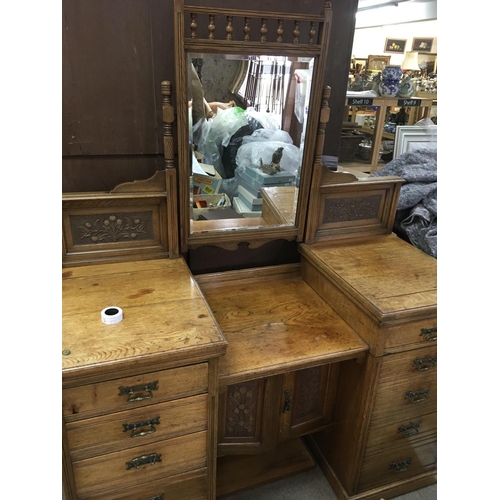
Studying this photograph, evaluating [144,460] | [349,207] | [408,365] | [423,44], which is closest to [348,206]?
[349,207]

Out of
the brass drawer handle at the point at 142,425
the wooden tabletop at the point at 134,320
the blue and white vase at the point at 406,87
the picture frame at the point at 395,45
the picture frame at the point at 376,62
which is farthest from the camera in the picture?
the picture frame at the point at 395,45

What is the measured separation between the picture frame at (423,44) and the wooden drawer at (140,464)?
4264 mm

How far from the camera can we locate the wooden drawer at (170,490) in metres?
1.09

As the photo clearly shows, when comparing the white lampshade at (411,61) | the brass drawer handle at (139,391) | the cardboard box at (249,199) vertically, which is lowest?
the brass drawer handle at (139,391)

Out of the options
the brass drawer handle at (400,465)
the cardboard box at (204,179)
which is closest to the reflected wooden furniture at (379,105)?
the cardboard box at (204,179)

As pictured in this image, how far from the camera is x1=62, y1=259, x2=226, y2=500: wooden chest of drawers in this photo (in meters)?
0.93

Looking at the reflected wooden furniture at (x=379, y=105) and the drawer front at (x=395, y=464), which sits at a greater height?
the reflected wooden furniture at (x=379, y=105)

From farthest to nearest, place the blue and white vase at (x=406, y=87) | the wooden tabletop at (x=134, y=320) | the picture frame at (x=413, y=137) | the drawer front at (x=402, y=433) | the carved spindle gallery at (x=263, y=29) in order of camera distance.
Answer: the blue and white vase at (x=406, y=87)
the picture frame at (x=413, y=137)
the drawer front at (x=402, y=433)
the carved spindle gallery at (x=263, y=29)
the wooden tabletop at (x=134, y=320)

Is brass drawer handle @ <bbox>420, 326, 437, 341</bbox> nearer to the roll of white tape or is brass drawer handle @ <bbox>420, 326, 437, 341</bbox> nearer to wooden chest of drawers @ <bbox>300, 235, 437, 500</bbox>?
wooden chest of drawers @ <bbox>300, 235, 437, 500</bbox>

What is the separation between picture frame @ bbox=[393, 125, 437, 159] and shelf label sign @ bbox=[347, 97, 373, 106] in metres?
0.21

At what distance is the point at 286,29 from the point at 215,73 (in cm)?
27

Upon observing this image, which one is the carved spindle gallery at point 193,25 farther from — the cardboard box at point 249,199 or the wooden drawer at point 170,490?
the wooden drawer at point 170,490

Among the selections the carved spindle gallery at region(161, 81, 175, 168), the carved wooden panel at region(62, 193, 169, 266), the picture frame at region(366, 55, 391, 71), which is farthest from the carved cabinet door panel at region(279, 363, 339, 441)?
the picture frame at region(366, 55, 391, 71)

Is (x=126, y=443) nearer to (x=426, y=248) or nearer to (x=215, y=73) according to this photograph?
(x=215, y=73)
